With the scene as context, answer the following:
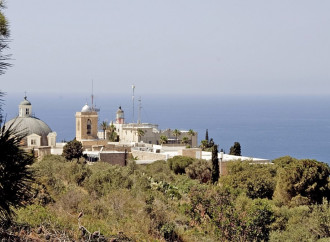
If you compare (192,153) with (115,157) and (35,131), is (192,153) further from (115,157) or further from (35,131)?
(35,131)

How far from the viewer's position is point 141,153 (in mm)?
44625

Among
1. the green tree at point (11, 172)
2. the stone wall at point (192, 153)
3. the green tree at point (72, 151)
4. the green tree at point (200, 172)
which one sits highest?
the green tree at point (11, 172)

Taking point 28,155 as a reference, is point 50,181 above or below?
below

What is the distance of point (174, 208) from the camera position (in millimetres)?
19656

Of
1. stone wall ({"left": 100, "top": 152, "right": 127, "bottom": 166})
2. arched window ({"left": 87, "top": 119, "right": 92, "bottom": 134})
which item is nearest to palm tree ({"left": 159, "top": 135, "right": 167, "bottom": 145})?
arched window ({"left": 87, "top": 119, "right": 92, "bottom": 134})

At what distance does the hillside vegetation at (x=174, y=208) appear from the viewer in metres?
11.2

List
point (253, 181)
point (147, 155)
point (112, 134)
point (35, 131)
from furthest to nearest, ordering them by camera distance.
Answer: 1. point (112, 134)
2. point (35, 131)
3. point (147, 155)
4. point (253, 181)

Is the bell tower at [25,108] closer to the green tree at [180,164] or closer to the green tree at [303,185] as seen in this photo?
the green tree at [180,164]

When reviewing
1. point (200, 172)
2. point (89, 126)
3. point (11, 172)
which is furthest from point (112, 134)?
point (11, 172)

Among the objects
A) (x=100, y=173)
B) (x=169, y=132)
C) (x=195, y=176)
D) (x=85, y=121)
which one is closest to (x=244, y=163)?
(x=195, y=176)

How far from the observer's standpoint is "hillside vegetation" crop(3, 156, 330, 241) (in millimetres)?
11164

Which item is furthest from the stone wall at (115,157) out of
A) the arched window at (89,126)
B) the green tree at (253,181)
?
the green tree at (253,181)

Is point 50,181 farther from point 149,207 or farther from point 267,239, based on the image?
point 267,239

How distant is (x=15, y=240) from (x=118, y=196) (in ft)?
29.0
